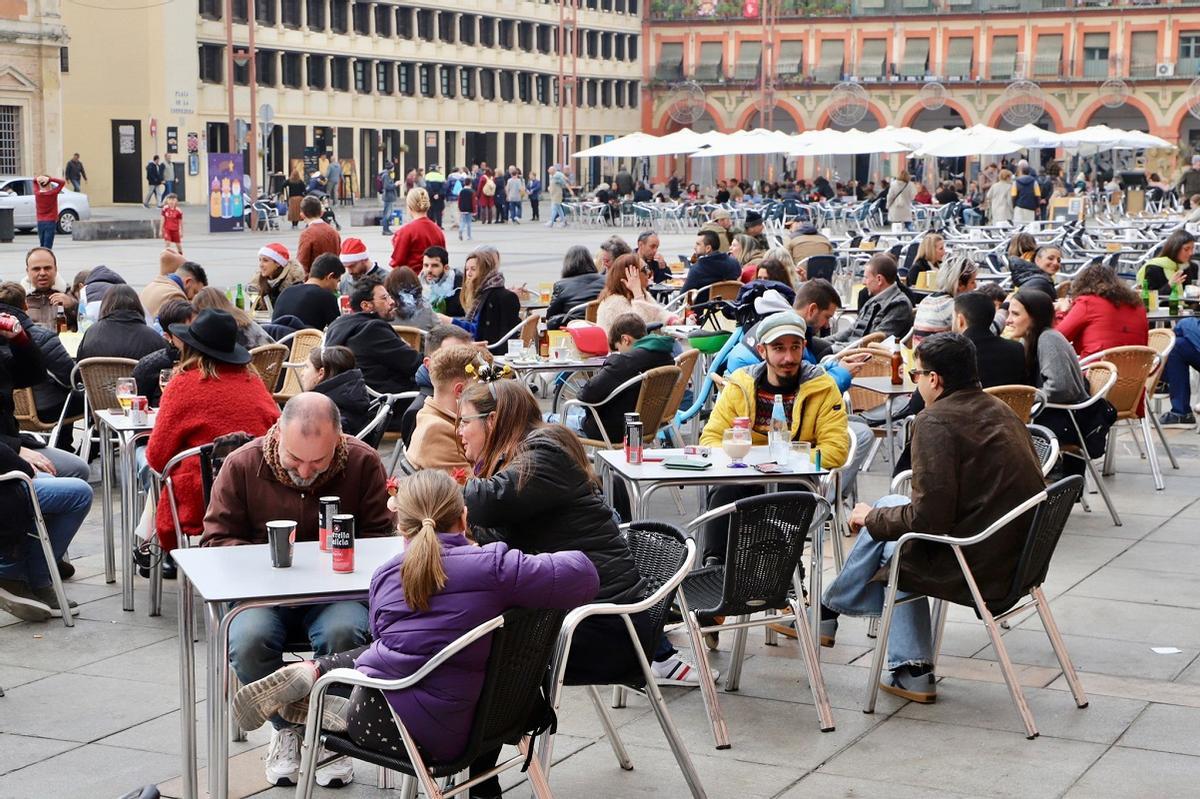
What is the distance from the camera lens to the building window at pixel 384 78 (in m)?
61.0

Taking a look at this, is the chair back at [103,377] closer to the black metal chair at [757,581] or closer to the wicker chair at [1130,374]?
the black metal chair at [757,581]

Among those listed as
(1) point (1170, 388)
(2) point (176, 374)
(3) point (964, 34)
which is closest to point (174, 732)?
(2) point (176, 374)

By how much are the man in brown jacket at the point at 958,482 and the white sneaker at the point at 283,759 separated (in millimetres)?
2018

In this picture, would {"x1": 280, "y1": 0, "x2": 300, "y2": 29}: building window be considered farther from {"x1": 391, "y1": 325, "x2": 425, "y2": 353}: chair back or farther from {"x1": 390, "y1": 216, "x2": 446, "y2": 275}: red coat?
{"x1": 391, "y1": 325, "x2": 425, "y2": 353}: chair back

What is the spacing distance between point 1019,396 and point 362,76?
177ft

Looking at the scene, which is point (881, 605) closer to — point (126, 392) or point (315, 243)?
point (126, 392)

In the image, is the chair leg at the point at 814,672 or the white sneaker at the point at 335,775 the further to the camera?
the chair leg at the point at 814,672

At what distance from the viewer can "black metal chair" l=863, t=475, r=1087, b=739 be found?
560cm

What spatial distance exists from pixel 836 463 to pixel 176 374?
2.60 m

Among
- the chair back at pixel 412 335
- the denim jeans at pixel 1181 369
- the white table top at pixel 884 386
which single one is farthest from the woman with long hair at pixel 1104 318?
the chair back at pixel 412 335

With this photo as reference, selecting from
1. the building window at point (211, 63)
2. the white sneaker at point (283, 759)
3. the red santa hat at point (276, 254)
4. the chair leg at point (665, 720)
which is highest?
the building window at point (211, 63)

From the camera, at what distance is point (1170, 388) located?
484 inches

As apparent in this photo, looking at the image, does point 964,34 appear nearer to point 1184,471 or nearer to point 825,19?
point 825,19

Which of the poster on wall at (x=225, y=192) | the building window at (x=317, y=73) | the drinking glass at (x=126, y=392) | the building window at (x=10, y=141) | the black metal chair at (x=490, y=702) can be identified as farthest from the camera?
the building window at (x=317, y=73)
